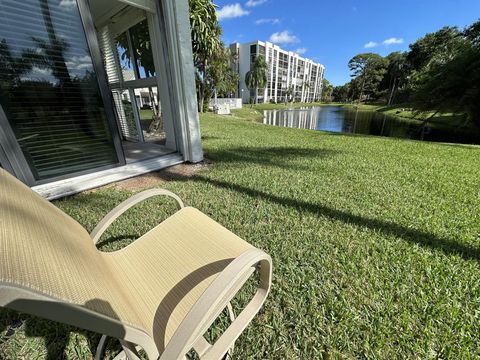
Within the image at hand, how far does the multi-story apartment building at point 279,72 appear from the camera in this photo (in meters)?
53.2

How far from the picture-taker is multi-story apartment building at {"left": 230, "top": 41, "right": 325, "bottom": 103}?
53.2 metres

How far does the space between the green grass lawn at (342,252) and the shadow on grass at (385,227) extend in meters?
0.01

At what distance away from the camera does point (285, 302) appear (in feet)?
5.14

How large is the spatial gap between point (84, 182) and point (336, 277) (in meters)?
3.77

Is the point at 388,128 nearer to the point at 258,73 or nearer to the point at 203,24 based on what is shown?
the point at 203,24

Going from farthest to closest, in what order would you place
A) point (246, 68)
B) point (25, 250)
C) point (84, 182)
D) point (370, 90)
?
point (370, 90) → point (246, 68) → point (84, 182) → point (25, 250)

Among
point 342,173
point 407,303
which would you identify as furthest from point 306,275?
point 342,173

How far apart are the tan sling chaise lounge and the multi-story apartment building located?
51.5 meters

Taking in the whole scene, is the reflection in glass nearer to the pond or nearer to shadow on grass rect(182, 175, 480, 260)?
shadow on grass rect(182, 175, 480, 260)

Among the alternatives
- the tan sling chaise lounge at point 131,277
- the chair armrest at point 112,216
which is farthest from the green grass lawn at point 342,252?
the chair armrest at point 112,216

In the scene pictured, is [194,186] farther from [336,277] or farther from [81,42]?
[81,42]

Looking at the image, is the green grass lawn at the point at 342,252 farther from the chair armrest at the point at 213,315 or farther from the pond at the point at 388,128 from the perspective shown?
the pond at the point at 388,128

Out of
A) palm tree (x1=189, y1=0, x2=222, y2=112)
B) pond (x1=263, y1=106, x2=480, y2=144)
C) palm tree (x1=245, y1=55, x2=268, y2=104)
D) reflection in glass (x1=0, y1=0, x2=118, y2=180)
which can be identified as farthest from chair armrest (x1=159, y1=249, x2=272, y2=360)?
palm tree (x1=245, y1=55, x2=268, y2=104)

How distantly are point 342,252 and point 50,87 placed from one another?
4465 millimetres
